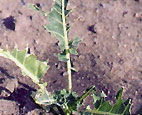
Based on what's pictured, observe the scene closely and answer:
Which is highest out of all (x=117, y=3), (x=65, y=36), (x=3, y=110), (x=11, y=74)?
(x=117, y=3)

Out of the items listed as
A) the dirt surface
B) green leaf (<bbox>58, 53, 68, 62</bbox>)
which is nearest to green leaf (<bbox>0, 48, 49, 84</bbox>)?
green leaf (<bbox>58, 53, 68, 62</bbox>)

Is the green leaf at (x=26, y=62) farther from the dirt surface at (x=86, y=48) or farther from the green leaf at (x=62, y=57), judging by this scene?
the dirt surface at (x=86, y=48)

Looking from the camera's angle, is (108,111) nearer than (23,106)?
Yes

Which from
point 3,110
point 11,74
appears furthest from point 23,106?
point 11,74

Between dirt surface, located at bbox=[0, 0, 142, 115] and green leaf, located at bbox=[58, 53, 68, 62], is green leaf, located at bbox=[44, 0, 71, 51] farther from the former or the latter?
dirt surface, located at bbox=[0, 0, 142, 115]

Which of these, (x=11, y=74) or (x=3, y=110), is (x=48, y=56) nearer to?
(x=11, y=74)

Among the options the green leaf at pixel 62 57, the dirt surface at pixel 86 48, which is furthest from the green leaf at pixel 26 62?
the dirt surface at pixel 86 48

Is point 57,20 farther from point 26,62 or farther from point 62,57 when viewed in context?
point 26,62
